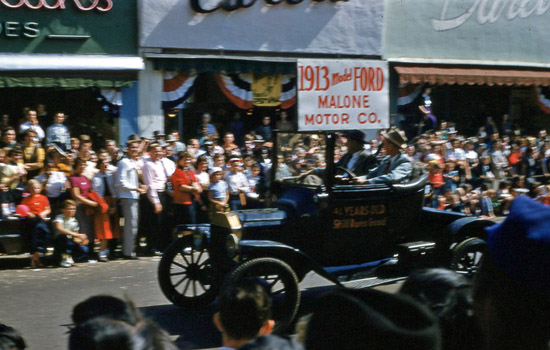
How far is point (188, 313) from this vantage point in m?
7.27

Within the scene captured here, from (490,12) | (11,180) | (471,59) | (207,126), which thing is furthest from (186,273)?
(490,12)

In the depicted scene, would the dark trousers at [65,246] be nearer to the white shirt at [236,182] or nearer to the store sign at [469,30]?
the white shirt at [236,182]

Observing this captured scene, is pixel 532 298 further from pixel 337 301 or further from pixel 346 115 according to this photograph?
pixel 346 115

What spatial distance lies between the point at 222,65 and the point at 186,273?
29.4 ft

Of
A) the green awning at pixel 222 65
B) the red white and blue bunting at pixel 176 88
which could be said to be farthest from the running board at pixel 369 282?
the green awning at pixel 222 65

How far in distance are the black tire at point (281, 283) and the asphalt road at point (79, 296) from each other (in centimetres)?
60

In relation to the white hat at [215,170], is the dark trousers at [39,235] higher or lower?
lower

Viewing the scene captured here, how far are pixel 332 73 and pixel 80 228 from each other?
5.05 meters

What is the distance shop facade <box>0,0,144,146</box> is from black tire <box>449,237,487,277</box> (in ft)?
28.7

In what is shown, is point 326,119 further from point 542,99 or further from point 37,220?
point 542,99

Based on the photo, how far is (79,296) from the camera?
8031 mm

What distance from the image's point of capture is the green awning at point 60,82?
13531 millimetres

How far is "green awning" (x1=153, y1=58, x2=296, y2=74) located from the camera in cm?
1519

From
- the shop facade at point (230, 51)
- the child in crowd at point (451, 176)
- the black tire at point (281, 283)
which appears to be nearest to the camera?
the black tire at point (281, 283)
